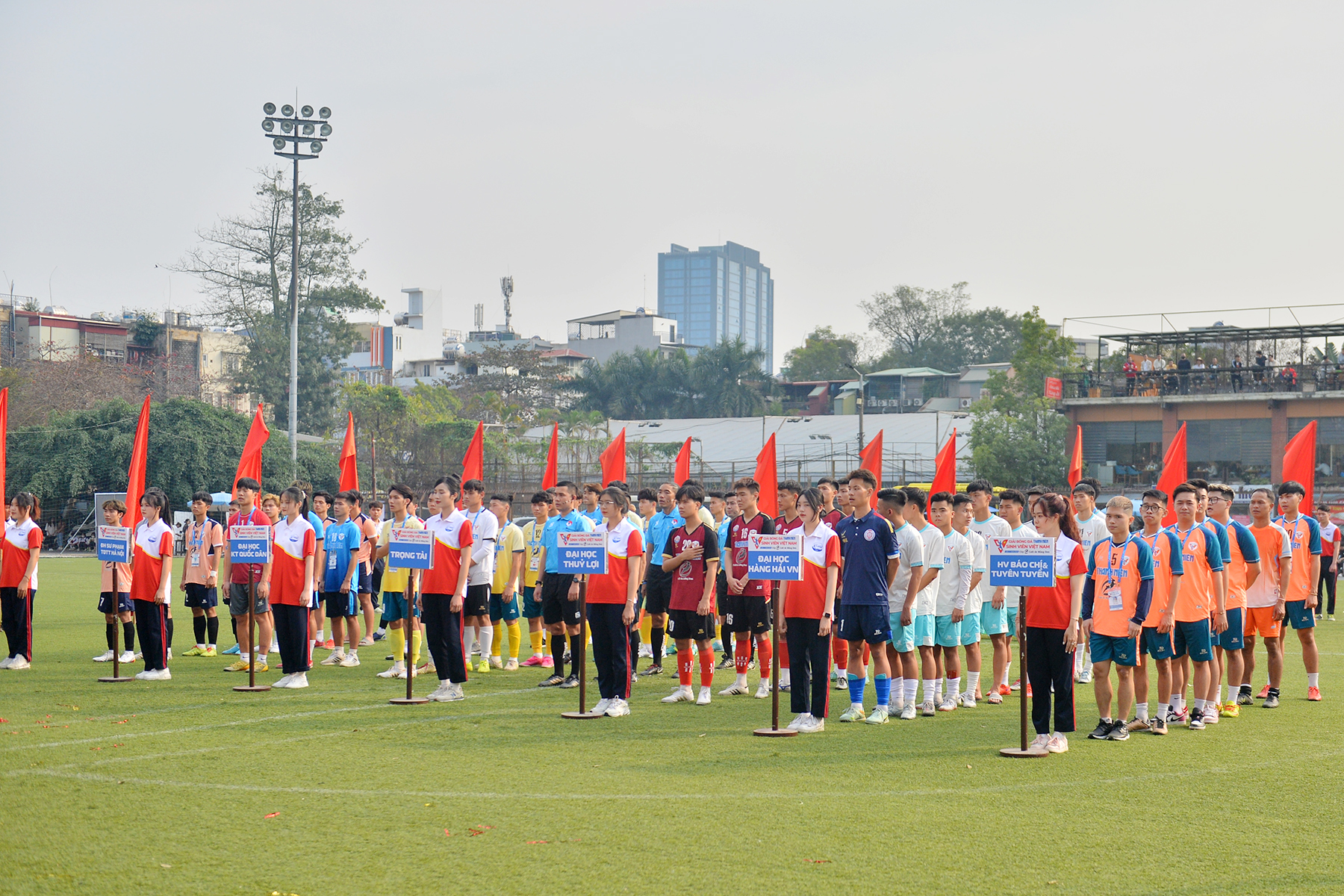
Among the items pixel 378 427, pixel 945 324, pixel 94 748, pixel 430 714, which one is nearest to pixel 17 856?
pixel 94 748

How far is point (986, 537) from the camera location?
1084cm

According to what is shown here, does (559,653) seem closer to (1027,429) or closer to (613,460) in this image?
(613,460)

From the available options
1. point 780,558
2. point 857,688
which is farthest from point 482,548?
point 780,558

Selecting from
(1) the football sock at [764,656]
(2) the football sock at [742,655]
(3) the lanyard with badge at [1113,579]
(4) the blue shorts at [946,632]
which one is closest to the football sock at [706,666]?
(1) the football sock at [764,656]

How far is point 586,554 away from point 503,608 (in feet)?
13.3

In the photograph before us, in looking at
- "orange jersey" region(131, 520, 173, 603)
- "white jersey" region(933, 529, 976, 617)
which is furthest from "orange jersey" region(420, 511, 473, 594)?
"white jersey" region(933, 529, 976, 617)

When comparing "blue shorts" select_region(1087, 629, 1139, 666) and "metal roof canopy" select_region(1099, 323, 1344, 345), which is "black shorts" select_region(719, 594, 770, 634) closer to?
"blue shorts" select_region(1087, 629, 1139, 666)

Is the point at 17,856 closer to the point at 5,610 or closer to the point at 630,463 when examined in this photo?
the point at 5,610

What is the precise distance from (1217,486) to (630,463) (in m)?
33.8

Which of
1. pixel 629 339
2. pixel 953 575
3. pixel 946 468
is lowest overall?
pixel 953 575

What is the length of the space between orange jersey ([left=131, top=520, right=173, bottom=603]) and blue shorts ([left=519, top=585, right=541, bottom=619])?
3.77m

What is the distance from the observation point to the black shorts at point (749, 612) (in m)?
10.8

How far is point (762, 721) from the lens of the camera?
9719 millimetres

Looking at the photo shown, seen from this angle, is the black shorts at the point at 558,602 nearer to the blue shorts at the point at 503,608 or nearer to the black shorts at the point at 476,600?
the black shorts at the point at 476,600
